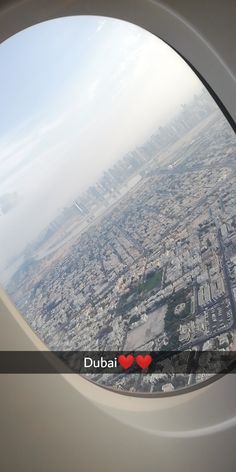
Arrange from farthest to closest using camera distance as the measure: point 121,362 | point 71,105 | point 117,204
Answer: point 71,105
point 117,204
point 121,362

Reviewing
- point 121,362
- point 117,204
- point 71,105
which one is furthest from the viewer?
point 71,105

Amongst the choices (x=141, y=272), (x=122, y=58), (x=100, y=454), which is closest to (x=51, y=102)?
(x=122, y=58)

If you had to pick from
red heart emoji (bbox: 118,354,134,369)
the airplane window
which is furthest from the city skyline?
red heart emoji (bbox: 118,354,134,369)

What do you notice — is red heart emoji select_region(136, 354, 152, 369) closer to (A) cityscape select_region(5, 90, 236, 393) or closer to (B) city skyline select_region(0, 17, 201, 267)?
(A) cityscape select_region(5, 90, 236, 393)

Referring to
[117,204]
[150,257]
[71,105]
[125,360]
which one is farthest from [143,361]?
[71,105]

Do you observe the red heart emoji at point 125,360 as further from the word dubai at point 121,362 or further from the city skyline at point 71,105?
the city skyline at point 71,105

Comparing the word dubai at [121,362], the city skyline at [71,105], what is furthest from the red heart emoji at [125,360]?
the city skyline at [71,105]

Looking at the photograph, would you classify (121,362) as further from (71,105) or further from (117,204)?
(71,105)

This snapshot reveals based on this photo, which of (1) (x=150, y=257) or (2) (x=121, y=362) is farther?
(1) (x=150, y=257)
